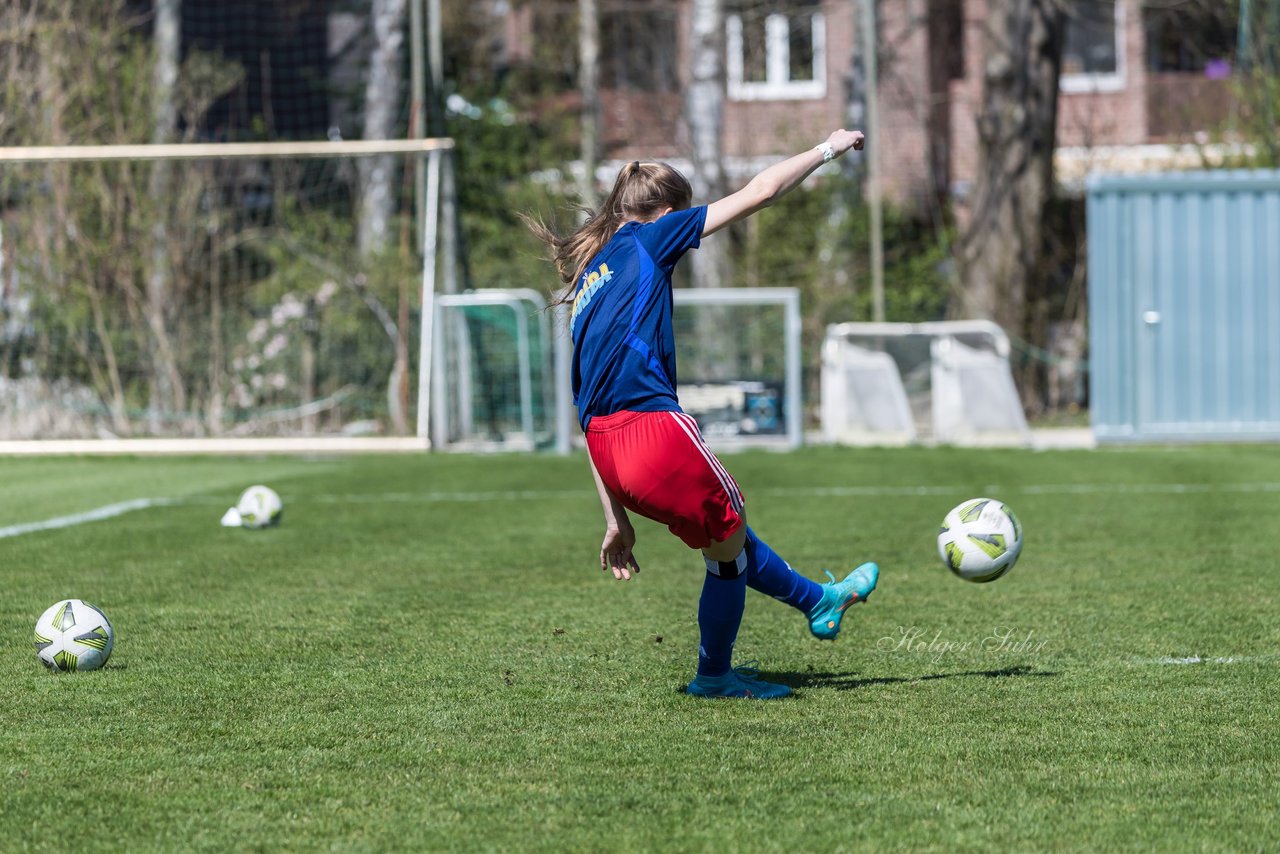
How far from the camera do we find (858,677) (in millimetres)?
5094

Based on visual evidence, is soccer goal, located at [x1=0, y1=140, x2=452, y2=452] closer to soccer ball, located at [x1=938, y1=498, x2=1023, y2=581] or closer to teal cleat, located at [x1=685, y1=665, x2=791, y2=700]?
soccer ball, located at [x1=938, y1=498, x2=1023, y2=581]

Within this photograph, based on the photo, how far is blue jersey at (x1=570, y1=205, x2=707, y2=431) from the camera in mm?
4516

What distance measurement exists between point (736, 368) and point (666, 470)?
12.3 metres

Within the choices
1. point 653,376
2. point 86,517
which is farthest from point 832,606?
point 86,517

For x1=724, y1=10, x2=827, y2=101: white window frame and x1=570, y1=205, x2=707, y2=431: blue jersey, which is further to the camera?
x1=724, y1=10, x2=827, y2=101: white window frame

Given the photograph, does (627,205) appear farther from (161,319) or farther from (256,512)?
(161,319)

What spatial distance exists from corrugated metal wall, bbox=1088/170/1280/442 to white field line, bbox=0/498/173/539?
9422 millimetres

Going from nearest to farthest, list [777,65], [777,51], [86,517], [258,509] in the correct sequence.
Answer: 1. [258,509]
2. [86,517]
3. [777,51]
4. [777,65]

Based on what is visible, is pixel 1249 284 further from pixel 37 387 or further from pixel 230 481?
pixel 37 387

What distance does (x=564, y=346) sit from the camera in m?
16.5

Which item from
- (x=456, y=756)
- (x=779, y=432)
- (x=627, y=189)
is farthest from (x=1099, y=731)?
(x=779, y=432)

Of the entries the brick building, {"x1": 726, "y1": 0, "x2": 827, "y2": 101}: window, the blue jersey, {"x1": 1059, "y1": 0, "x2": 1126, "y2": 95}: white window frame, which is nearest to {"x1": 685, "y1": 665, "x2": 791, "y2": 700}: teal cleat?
the blue jersey

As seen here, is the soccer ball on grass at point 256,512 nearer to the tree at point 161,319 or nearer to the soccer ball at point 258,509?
the soccer ball at point 258,509

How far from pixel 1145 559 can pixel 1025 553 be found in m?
0.60
